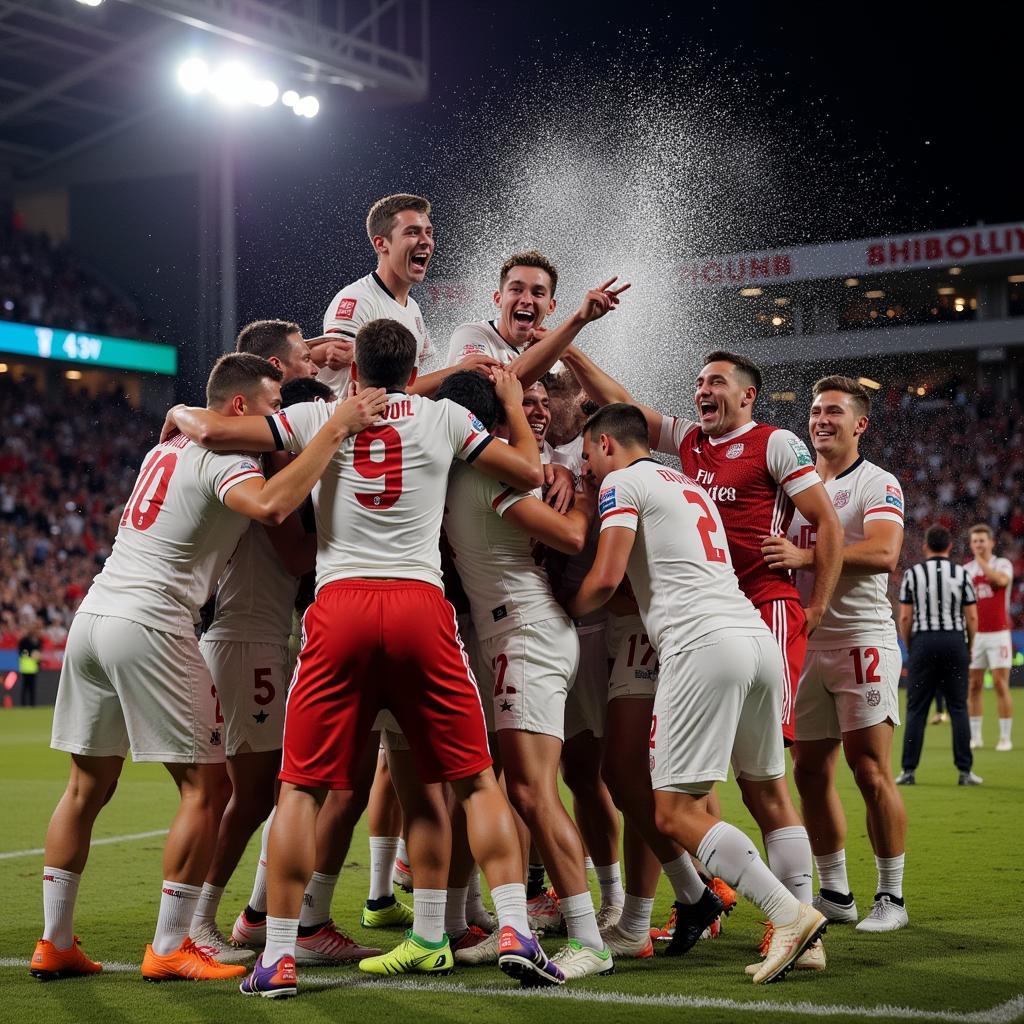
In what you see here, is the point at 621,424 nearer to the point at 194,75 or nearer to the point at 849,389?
the point at 849,389

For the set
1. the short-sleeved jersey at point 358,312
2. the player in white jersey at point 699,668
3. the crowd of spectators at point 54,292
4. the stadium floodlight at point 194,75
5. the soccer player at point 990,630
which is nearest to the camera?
the player in white jersey at point 699,668

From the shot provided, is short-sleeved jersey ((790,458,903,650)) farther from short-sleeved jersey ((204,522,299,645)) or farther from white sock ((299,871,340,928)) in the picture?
white sock ((299,871,340,928))

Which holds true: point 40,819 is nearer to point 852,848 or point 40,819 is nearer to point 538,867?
point 538,867

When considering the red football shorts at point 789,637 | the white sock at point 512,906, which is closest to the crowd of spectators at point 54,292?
the red football shorts at point 789,637

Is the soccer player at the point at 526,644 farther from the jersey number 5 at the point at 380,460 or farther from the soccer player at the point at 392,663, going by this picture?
the jersey number 5 at the point at 380,460

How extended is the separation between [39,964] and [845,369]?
42.6 metres

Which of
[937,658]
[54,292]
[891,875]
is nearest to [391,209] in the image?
[891,875]

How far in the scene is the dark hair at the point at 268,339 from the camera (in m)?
6.51

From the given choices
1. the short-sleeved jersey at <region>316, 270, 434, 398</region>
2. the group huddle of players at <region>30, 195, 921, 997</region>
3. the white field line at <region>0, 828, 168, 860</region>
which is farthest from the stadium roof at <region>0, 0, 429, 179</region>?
the group huddle of players at <region>30, 195, 921, 997</region>

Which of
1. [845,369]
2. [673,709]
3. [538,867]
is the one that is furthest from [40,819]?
[845,369]

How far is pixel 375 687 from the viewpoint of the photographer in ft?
16.6

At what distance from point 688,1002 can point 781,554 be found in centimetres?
202

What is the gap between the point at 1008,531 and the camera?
34.8m

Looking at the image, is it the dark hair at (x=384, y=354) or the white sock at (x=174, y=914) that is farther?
the dark hair at (x=384, y=354)
